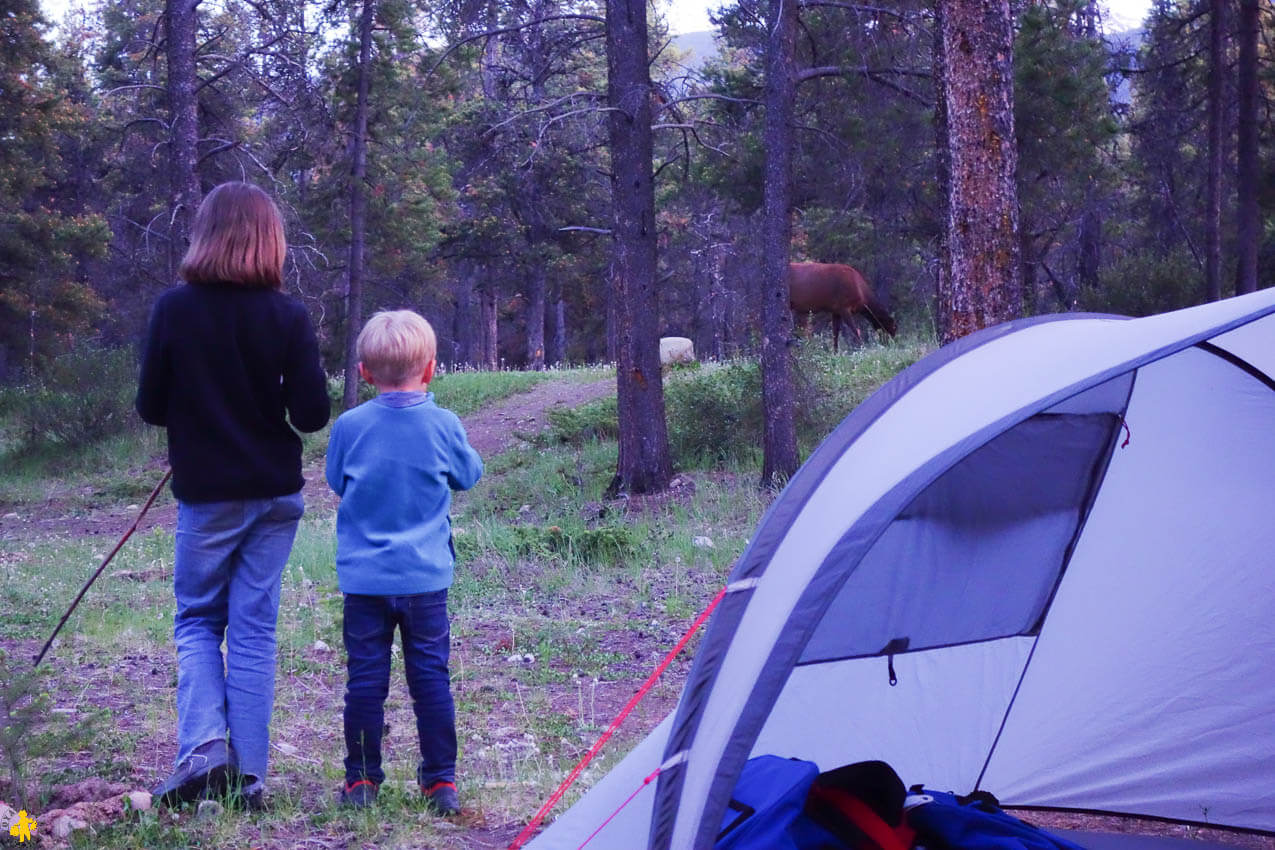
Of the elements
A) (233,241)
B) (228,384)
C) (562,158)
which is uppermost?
(562,158)

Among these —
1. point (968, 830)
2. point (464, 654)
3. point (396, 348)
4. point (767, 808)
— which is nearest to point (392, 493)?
point (396, 348)

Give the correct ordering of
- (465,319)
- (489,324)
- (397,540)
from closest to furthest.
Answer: (397,540)
(489,324)
(465,319)

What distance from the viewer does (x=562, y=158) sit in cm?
2708

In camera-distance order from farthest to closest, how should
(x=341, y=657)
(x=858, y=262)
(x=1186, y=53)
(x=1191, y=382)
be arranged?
(x=1186, y=53) → (x=858, y=262) → (x=341, y=657) → (x=1191, y=382)

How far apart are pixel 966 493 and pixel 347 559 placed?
1.94 meters

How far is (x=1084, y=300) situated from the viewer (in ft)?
65.8

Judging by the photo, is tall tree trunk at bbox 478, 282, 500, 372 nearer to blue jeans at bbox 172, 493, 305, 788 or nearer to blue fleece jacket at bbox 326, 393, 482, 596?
blue jeans at bbox 172, 493, 305, 788

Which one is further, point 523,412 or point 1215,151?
point 523,412

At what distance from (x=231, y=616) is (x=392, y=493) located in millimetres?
694

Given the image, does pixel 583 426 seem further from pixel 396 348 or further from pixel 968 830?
pixel 968 830

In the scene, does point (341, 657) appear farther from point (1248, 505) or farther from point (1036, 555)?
point (1248, 505)

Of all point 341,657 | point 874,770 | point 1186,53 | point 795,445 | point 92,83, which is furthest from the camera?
point 92,83

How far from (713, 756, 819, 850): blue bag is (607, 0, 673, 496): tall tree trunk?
28.4 ft

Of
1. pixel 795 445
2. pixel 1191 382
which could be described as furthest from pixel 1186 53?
pixel 1191 382
